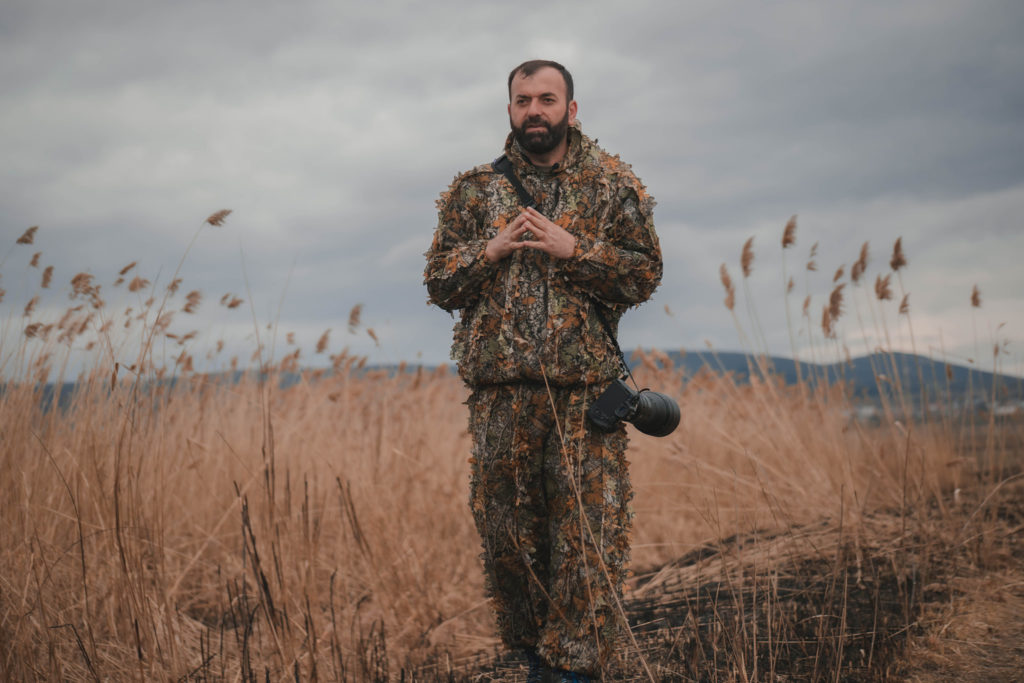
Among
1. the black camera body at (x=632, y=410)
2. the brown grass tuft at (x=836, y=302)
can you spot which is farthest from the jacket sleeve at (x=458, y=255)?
the brown grass tuft at (x=836, y=302)

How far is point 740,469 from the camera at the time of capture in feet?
19.9

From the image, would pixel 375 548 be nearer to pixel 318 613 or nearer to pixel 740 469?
pixel 318 613

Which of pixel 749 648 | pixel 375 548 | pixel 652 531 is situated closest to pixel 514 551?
pixel 749 648

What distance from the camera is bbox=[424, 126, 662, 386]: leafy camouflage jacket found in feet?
7.92

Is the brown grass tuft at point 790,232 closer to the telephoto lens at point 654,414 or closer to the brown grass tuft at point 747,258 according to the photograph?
the brown grass tuft at point 747,258

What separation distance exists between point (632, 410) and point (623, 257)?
18.6 inches

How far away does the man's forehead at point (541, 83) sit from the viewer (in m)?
2.48

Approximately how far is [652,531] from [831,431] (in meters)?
1.45

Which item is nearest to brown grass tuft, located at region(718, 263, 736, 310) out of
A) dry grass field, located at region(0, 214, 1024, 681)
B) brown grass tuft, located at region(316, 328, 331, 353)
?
dry grass field, located at region(0, 214, 1024, 681)

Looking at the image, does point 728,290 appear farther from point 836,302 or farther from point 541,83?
point 541,83

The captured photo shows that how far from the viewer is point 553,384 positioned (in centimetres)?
246

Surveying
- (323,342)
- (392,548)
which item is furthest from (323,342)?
(392,548)

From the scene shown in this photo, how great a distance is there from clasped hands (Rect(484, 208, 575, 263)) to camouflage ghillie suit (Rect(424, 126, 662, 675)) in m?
0.05

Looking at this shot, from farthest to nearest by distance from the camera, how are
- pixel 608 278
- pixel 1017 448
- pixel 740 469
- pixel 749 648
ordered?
1. pixel 1017 448
2. pixel 740 469
3. pixel 749 648
4. pixel 608 278
